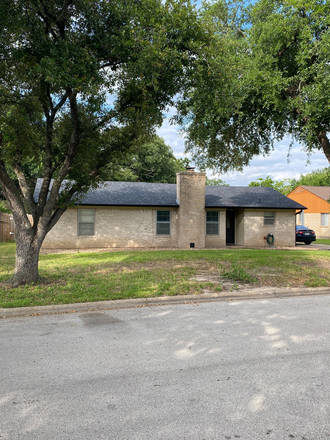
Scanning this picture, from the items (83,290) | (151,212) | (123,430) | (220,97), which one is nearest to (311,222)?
(151,212)

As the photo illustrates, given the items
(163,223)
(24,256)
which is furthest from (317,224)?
(24,256)

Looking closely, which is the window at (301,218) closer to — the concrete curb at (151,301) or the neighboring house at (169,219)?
the neighboring house at (169,219)

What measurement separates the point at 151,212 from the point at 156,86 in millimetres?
12400

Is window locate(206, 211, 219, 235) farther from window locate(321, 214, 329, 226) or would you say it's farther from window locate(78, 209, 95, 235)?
window locate(321, 214, 329, 226)

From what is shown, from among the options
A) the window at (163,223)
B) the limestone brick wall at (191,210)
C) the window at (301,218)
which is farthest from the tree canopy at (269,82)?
the window at (301,218)

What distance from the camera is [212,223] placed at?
67.7ft

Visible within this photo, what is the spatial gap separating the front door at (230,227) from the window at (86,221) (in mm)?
9219

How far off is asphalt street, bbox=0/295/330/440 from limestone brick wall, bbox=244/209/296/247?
49.7 ft

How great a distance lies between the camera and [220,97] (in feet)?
30.0

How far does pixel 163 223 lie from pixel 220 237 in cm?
378

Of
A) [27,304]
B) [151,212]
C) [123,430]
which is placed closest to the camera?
[123,430]

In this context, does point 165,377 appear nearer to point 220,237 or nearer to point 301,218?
point 220,237

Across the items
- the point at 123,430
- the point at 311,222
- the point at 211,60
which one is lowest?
the point at 123,430

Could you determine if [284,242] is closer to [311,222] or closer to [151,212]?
[151,212]
